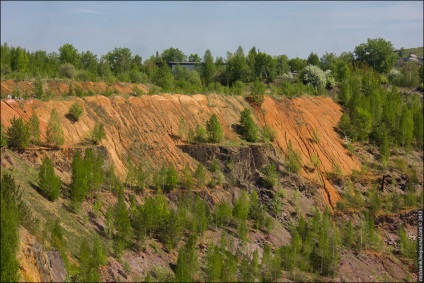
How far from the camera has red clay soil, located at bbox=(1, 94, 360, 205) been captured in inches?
1853

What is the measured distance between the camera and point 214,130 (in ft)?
172

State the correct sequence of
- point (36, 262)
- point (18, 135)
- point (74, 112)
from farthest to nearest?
1. point (74, 112)
2. point (18, 135)
3. point (36, 262)

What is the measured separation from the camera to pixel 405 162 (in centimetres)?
6181

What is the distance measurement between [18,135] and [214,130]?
16.7 metres

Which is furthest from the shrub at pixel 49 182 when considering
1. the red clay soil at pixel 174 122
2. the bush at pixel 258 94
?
the bush at pixel 258 94

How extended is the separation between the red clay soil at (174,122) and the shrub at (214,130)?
1944mm

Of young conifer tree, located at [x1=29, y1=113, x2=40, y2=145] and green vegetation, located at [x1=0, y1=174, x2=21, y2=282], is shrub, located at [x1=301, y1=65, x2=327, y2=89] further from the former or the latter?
green vegetation, located at [x1=0, y1=174, x2=21, y2=282]

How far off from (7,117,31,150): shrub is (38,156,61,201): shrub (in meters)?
3.38

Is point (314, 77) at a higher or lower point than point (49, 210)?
higher

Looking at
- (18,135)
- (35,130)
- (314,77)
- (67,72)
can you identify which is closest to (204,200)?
(35,130)

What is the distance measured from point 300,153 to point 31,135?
2444 centimetres

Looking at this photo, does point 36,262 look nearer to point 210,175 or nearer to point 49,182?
point 49,182

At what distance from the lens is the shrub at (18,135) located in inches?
1592

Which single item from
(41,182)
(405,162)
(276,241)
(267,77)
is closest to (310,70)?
(267,77)
